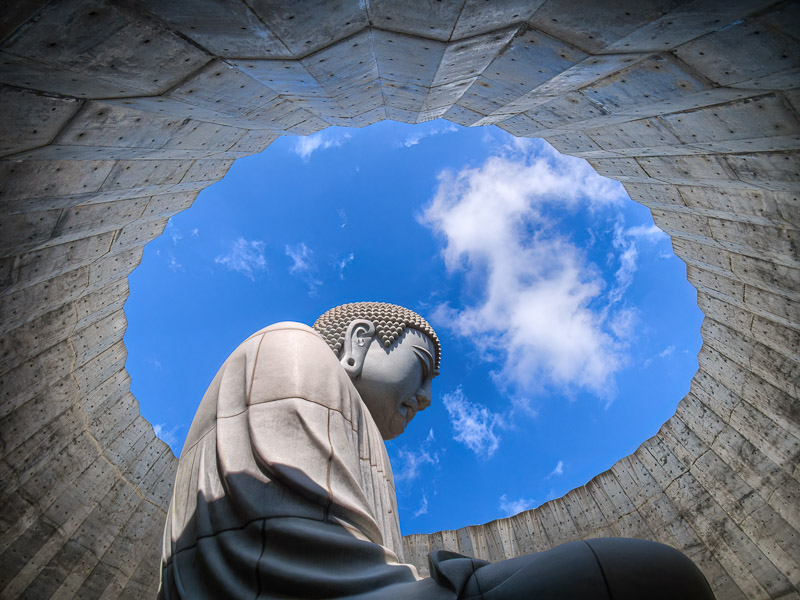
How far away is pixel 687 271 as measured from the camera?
19.5 ft

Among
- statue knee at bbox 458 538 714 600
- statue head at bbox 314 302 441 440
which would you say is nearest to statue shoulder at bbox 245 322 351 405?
statue head at bbox 314 302 441 440

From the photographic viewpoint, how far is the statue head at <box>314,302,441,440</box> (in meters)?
3.56

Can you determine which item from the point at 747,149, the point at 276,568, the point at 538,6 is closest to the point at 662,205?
the point at 747,149

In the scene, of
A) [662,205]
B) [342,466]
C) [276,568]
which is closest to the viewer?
[276,568]

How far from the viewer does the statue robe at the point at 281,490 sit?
1.74m

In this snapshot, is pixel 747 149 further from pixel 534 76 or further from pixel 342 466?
pixel 342 466

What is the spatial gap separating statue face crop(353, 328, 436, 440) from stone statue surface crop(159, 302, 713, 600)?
481 millimetres

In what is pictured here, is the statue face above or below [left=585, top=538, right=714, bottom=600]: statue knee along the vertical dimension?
below

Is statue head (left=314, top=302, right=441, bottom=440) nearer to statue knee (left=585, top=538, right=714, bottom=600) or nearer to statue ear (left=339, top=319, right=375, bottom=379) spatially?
statue ear (left=339, top=319, right=375, bottom=379)

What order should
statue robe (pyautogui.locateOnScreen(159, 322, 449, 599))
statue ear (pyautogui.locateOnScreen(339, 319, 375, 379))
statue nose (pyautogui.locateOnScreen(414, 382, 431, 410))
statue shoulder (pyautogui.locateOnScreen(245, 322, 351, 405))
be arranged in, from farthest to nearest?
statue nose (pyautogui.locateOnScreen(414, 382, 431, 410)) < statue ear (pyautogui.locateOnScreen(339, 319, 375, 379)) < statue shoulder (pyautogui.locateOnScreen(245, 322, 351, 405)) < statue robe (pyautogui.locateOnScreen(159, 322, 449, 599))

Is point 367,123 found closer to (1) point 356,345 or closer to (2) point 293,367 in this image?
(1) point 356,345

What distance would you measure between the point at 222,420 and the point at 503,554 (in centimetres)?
625

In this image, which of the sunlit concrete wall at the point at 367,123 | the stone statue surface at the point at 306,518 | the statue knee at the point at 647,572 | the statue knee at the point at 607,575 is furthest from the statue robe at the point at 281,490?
the sunlit concrete wall at the point at 367,123

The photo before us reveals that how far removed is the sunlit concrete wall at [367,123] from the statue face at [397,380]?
6.87 ft
